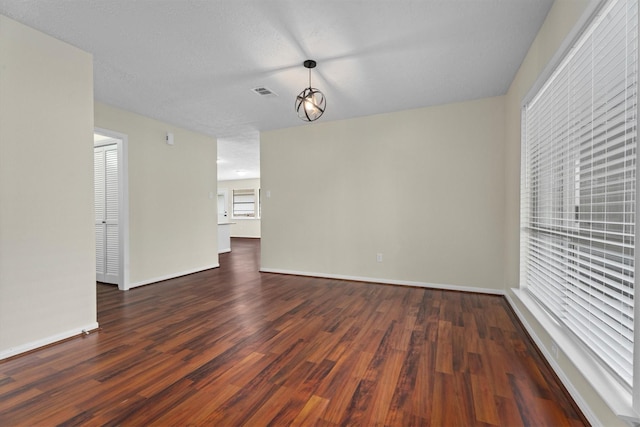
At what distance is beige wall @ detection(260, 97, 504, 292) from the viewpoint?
381cm

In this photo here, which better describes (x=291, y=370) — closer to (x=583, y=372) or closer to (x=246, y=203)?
(x=583, y=372)

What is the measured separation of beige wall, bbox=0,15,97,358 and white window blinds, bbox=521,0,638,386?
12.4 ft

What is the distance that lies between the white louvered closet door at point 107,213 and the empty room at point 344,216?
44 millimetres

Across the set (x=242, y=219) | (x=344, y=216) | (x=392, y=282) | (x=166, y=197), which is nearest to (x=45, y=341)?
(x=166, y=197)

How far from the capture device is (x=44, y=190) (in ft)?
7.84

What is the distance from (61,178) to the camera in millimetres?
2492

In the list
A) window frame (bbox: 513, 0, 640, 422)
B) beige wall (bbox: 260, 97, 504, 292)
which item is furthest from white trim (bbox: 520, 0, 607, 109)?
beige wall (bbox: 260, 97, 504, 292)

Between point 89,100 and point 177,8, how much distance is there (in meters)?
1.35

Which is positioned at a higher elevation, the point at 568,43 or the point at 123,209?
the point at 568,43

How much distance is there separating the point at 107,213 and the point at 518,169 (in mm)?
5538

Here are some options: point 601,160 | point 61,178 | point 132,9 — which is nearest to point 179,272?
point 61,178

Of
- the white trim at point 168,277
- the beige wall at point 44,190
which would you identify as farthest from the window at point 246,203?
the beige wall at point 44,190

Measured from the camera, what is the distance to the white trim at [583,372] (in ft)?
4.00

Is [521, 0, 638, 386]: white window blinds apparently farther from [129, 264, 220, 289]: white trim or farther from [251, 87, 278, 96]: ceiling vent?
[129, 264, 220, 289]: white trim
